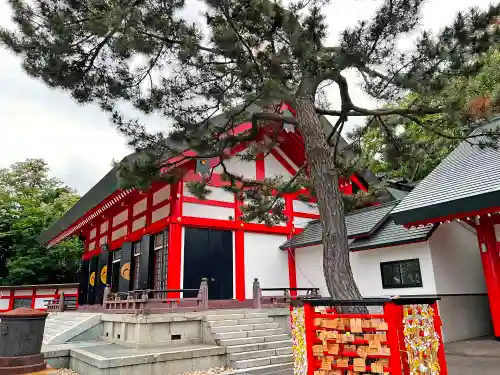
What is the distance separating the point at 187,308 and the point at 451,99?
6.47 m

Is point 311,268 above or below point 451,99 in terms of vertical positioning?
below

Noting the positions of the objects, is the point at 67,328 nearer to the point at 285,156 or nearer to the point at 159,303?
the point at 159,303

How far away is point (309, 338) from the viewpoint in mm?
3920

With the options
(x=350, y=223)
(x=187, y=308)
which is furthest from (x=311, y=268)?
(x=187, y=308)

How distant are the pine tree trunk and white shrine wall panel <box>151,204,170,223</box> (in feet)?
19.9

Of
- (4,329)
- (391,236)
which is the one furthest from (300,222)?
(4,329)

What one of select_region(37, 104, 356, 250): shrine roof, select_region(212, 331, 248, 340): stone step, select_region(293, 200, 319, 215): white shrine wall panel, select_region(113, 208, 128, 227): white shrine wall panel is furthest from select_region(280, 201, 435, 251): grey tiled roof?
select_region(113, 208, 128, 227): white shrine wall panel

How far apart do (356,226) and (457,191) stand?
3.46m

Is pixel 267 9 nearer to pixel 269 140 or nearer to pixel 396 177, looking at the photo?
pixel 269 140

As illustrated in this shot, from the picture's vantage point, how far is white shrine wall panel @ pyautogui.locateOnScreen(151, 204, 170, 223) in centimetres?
1030

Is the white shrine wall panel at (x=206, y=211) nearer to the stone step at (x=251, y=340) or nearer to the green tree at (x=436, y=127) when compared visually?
the stone step at (x=251, y=340)

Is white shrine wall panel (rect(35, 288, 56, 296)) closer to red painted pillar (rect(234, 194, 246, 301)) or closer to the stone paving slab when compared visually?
red painted pillar (rect(234, 194, 246, 301))

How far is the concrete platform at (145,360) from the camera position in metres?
5.90

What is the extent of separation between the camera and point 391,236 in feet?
29.1
